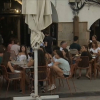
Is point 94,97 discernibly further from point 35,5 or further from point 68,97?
point 35,5

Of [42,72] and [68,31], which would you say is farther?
[68,31]

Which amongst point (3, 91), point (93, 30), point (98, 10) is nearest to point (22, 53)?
point (3, 91)

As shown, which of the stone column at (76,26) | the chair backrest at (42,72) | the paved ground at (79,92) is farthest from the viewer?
the stone column at (76,26)

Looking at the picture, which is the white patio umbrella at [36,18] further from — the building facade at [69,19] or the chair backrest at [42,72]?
the building facade at [69,19]

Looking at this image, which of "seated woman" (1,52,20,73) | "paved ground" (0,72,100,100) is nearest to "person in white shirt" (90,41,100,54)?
"paved ground" (0,72,100,100)

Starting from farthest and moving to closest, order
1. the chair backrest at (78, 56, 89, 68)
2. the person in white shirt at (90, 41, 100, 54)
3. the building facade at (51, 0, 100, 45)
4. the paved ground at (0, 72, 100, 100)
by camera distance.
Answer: the building facade at (51, 0, 100, 45), the person in white shirt at (90, 41, 100, 54), the chair backrest at (78, 56, 89, 68), the paved ground at (0, 72, 100, 100)

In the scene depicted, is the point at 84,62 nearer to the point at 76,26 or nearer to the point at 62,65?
the point at 62,65

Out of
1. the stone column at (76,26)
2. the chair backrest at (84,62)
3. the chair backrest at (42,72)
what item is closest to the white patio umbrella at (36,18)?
the chair backrest at (42,72)

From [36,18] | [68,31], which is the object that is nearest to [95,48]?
[68,31]

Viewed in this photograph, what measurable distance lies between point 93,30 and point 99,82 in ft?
23.5

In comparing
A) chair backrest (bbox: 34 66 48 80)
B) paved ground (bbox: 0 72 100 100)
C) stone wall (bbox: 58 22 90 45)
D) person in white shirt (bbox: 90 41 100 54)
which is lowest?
paved ground (bbox: 0 72 100 100)

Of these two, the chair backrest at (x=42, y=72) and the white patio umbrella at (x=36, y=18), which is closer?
the white patio umbrella at (x=36, y=18)

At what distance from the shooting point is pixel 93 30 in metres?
17.2

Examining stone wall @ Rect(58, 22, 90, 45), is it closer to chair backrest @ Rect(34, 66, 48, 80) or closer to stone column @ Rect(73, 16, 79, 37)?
stone column @ Rect(73, 16, 79, 37)
